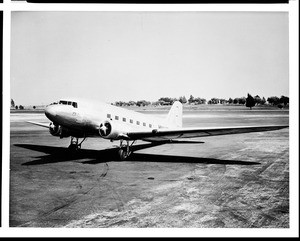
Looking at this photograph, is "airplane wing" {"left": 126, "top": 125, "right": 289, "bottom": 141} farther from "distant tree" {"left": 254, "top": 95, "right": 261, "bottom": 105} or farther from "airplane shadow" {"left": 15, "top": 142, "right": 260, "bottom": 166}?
"distant tree" {"left": 254, "top": 95, "right": 261, "bottom": 105}

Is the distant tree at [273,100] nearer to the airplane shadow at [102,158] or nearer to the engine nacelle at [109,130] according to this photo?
the airplane shadow at [102,158]

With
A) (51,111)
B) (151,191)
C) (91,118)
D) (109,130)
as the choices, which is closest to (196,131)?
(151,191)

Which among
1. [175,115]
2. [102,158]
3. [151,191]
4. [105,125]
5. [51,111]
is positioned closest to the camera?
[151,191]

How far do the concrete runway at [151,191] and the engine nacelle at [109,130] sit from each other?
167 cm

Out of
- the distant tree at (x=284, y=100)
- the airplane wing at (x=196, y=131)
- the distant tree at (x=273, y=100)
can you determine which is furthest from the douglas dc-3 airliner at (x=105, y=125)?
the distant tree at (x=284, y=100)

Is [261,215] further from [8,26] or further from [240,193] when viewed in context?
[8,26]

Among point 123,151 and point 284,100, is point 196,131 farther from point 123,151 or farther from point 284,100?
point 123,151

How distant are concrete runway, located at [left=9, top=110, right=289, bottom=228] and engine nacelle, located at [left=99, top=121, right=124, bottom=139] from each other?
167cm

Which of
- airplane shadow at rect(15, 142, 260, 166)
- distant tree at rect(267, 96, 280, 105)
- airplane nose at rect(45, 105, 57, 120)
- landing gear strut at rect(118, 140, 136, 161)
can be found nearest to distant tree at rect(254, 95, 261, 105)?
distant tree at rect(267, 96, 280, 105)

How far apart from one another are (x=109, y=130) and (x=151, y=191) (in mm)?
5326

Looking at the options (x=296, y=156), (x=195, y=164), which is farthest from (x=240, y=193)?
(x=195, y=164)

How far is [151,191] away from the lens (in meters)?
9.69

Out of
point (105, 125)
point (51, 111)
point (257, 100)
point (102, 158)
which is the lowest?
point (102, 158)

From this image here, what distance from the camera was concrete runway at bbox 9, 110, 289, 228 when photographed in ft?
26.1
